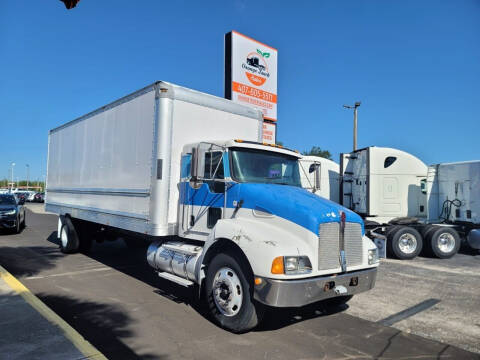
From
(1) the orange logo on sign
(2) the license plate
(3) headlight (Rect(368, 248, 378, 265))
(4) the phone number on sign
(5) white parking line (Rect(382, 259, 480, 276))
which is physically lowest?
(5) white parking line (Rect(382, 259, 480, 276))

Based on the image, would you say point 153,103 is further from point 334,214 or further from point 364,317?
point 364,317

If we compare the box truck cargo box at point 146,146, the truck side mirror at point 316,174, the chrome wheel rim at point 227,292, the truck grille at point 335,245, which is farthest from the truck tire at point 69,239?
the truck grille at point 335,245

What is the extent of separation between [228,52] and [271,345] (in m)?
11.3

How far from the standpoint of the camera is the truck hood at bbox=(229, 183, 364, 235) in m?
4.57

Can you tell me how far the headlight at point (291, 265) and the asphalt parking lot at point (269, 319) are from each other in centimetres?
90

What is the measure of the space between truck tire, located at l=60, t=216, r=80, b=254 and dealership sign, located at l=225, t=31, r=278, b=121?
7023 mm

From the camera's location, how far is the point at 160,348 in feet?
13.6

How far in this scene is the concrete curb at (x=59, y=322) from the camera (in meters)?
3.67

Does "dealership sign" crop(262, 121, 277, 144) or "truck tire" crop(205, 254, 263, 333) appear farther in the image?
"dealership sign" crop(262, 121, 277, 144)

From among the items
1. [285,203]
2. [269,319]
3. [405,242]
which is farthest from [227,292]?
[405,242]

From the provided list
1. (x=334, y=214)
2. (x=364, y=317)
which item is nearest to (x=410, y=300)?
(x=364, y=317)

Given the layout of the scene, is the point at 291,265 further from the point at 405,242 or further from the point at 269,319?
the point at 405,242

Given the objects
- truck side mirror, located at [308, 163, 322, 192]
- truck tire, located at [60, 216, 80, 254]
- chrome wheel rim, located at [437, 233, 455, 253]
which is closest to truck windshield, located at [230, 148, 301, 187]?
truck side mirror, located at [308, 163, 322, 192]

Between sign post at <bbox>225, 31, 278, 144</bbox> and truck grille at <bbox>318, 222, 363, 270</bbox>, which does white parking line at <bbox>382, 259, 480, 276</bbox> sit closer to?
truck grille at <bbox>318, 222, 363, 270</bbox>
